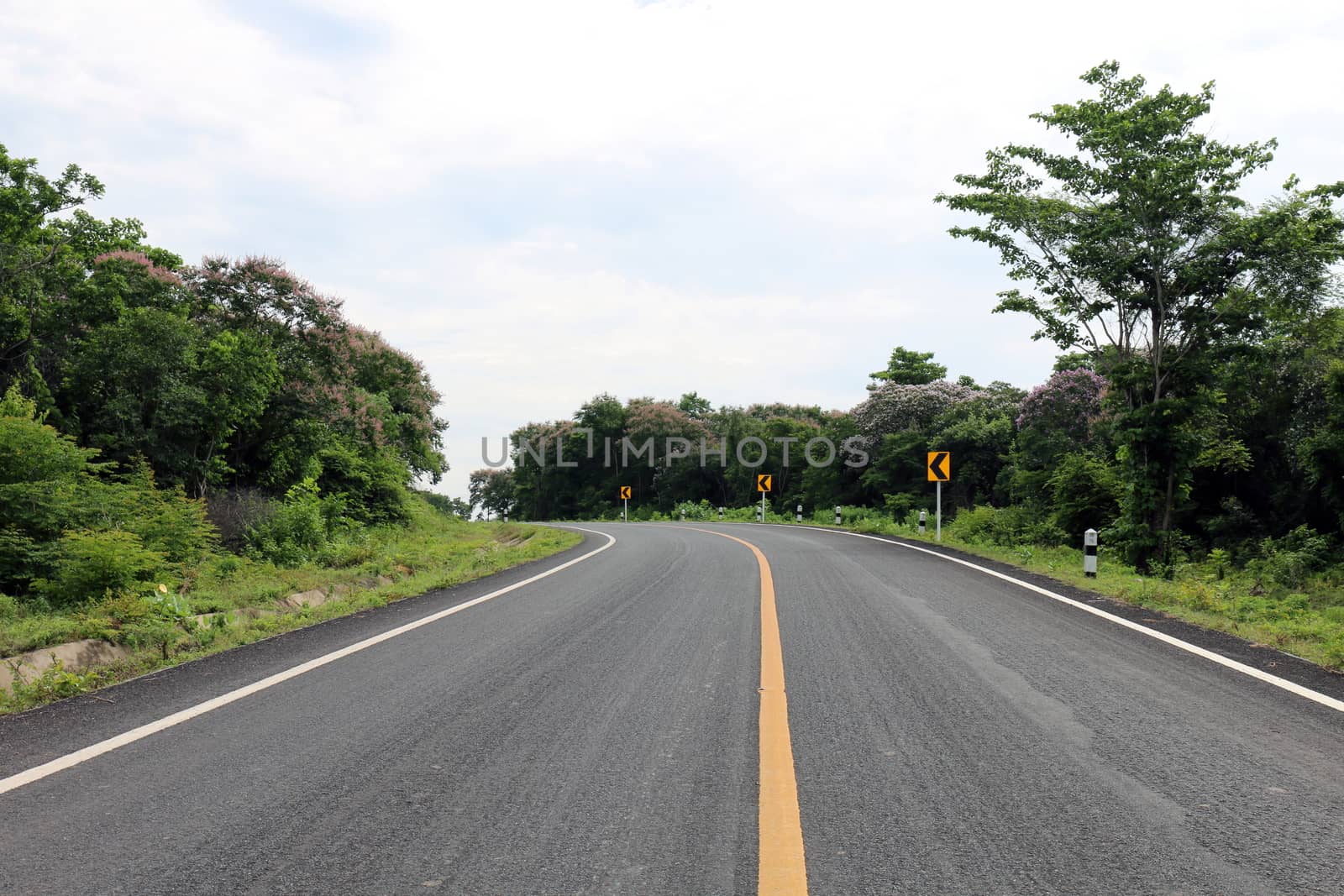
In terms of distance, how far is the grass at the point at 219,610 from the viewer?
6.11 metres

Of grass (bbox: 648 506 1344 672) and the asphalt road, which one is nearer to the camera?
the asphalt road

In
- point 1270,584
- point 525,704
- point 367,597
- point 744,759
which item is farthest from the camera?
point 1270,584

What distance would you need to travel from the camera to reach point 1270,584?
15492 millimetres

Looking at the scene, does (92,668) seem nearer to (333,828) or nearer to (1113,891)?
(333,828)

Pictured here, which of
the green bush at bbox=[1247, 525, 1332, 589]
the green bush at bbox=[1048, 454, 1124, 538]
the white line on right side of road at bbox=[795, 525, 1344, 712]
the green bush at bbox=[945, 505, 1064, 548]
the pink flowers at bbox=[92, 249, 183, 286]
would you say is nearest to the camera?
the white line on right side of road at bbox=[795, 525, 1344, 712]

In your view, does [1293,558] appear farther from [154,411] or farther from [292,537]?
[154,411]

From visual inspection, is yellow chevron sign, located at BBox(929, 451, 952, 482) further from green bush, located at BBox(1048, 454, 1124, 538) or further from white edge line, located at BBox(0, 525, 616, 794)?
white edge line, located at BBox(0, 525, 616, 794)

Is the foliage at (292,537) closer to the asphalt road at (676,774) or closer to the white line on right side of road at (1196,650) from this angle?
the asphalt road at (676,774)

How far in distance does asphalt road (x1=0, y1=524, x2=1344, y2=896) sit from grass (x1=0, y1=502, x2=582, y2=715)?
0.46m

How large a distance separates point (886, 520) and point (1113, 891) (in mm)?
31134

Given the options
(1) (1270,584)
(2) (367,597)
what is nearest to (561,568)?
(2) (367,597)

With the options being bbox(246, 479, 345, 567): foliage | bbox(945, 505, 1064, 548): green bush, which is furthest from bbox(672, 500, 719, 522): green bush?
bbox(246, 479, 345, 567): foliage

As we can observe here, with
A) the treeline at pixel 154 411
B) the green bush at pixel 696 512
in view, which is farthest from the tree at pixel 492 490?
the treeline at pixel 154 411

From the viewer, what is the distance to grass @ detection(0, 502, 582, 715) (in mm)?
6109
